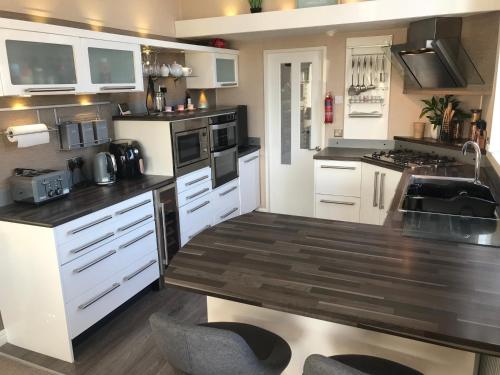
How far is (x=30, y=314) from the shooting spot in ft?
8.70

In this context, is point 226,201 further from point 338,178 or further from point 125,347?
point 125,347

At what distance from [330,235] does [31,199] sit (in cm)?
198

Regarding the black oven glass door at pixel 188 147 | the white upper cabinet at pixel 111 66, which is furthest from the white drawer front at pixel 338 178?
the white upper cabinet at pixel 111 66

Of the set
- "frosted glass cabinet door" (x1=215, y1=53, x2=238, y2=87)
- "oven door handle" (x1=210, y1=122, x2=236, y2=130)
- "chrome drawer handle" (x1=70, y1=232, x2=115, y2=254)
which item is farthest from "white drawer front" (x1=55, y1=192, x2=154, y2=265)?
"frosted glass cabinet door" (x1=215, y1=53, x2=238, y2=87)

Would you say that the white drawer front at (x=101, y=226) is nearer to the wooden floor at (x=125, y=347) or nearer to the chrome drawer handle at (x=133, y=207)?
the chrome drawer handle at (x=133, y=207)

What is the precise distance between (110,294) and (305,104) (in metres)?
3.10

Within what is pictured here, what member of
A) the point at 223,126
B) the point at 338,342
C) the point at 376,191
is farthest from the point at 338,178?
the point at 338,342

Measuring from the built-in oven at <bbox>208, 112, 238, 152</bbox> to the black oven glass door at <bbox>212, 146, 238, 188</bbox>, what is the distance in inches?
2.6

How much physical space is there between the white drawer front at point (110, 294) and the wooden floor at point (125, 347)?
17 cm

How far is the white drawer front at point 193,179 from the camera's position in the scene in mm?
3619

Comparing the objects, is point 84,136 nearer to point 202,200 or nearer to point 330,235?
point 202,200

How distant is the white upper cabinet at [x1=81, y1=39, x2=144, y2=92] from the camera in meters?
2.96

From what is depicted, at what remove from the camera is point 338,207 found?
4246 mm

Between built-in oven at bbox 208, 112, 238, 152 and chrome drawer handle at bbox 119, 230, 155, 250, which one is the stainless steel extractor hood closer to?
built-in oven at bbox 208, 112, 238, 152
